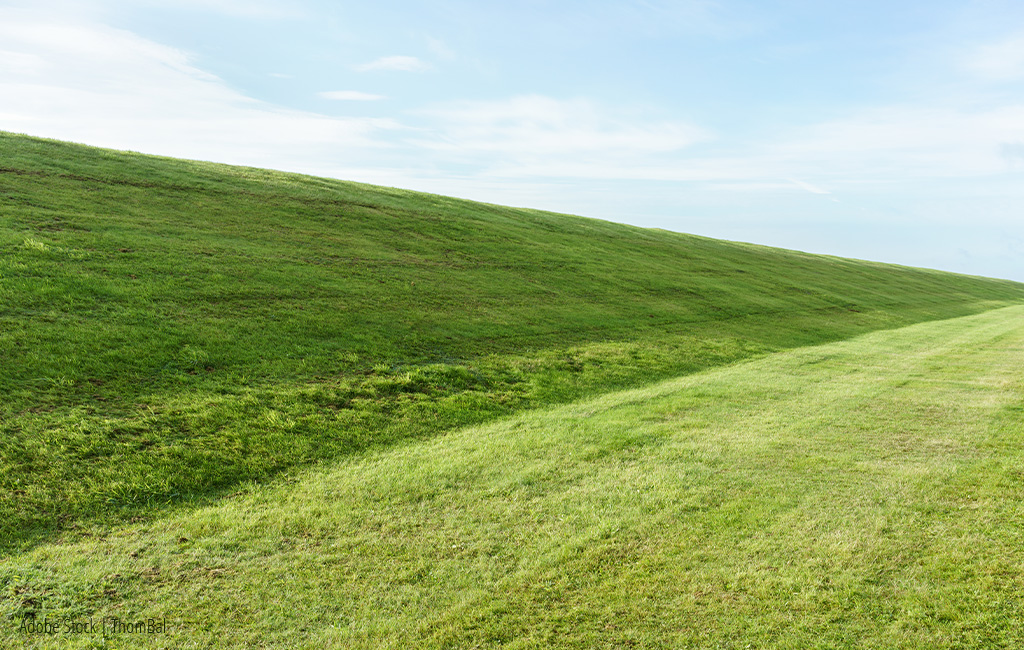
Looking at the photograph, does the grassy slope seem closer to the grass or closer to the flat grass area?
the grass

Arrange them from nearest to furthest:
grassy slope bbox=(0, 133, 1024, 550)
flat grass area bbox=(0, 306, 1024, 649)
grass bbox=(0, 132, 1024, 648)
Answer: flat grass area bbox=(0, 306, 1024, 649), grass bbox=(0, 132, 1024, 648), grassy slope bbox=(0, 133, 1024, 550)

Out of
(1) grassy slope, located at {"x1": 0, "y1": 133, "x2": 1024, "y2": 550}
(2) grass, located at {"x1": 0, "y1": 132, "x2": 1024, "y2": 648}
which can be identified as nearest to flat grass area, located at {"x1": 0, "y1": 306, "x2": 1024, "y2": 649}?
(2) grass, located at {"x1": 0, "y1": 132, "x2": 1024, "y2": 648}

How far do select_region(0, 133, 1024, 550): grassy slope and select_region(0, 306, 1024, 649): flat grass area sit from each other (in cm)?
164

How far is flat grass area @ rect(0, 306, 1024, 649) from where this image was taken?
5.64 metres

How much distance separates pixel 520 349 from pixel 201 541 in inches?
484

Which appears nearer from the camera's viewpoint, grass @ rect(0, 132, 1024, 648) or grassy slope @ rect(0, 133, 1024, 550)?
grass @ rect(0, 132, 1024, 648)

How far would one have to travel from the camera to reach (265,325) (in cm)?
1652

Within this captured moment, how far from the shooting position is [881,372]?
18828 mm

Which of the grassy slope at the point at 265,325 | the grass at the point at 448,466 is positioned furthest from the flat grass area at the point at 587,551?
the grassy slope at the point at 265,325

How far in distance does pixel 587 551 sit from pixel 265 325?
12708mm

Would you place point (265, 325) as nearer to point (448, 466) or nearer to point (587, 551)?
point (448, 466)

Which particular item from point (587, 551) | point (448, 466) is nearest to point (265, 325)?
point (448, 466)

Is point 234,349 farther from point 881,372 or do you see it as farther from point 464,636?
point 881,372

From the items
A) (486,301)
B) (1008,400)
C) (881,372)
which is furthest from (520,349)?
(1008,400)
